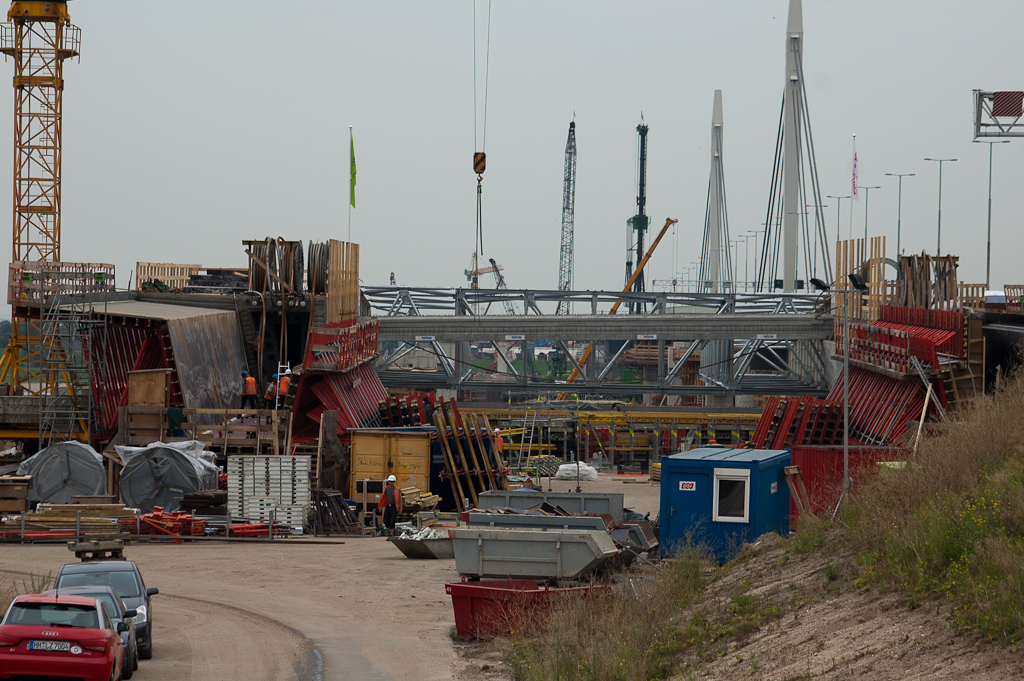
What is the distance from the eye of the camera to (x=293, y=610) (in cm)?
1820

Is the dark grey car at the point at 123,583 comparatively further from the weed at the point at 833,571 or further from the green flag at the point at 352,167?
the green flag at the point at 352,167

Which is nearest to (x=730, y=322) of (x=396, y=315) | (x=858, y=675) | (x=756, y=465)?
(x=396, y=315)

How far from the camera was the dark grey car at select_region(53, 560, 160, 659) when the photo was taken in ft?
48.0

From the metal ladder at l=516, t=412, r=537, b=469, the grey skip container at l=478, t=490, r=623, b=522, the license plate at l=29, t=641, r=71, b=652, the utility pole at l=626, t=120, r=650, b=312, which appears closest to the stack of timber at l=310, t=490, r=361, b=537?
the grey skip container at l=478, t=490, r=623, b=522

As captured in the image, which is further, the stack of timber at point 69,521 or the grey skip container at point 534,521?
the stack of timber at point 69,521

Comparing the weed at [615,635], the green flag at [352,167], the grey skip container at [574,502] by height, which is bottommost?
the grey skip container at [574,502]

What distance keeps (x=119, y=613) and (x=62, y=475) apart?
15.6 meters

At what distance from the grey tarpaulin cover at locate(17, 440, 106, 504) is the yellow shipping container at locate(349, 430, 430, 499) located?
20.2 ft

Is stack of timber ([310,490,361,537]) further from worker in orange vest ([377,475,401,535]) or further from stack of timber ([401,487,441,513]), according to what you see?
stack of timber ([401,487,441,513])

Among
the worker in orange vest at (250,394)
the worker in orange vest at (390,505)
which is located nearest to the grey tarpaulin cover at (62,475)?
the worker in orange vest at (250,394)

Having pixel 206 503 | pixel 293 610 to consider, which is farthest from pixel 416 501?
pixel 293 610

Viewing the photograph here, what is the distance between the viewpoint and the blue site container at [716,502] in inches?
739

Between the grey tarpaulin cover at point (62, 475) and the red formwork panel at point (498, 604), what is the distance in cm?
1519

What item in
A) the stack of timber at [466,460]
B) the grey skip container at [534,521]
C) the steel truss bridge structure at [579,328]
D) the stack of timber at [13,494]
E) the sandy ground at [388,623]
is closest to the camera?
the sandy ground at [388,623]
